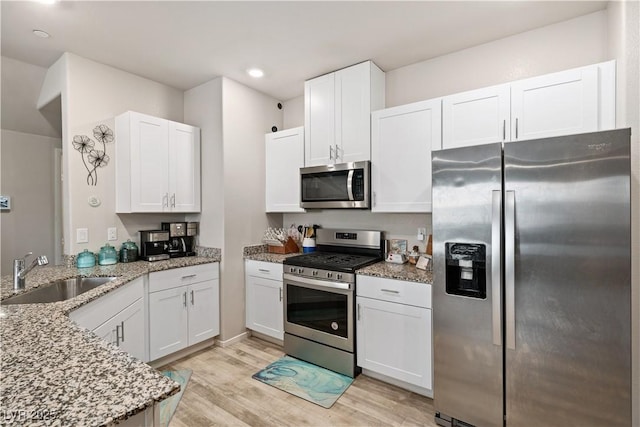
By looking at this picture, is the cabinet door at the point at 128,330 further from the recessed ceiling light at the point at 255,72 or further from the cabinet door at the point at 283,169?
the recessed ceiling light at the point at 255,72

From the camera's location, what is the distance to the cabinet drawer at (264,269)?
299 centimetres

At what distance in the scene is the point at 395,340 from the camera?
7.47 feet

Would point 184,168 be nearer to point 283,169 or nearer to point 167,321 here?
point 283,169

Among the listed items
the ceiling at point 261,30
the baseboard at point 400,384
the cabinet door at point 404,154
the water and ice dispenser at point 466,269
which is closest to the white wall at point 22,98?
the ceiling at point 261,30

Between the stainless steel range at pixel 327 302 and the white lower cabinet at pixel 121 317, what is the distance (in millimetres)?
1215

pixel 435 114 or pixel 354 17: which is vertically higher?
pixel 354 17

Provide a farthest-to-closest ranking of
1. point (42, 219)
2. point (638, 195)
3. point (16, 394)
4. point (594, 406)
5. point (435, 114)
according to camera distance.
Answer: point (42, 219) → point (435, 114) → point (638, 195) → point (594, 406) → point (16, 394)

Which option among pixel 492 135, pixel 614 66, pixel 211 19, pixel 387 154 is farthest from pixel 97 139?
Answer: pixel 614 66

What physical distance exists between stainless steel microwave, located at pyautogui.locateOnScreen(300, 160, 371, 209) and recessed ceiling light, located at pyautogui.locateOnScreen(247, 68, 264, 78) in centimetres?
104

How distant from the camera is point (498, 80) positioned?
2459mm

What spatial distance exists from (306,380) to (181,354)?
128 cm

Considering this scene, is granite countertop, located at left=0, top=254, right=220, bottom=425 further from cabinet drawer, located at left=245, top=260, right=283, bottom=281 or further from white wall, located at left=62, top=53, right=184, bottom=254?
Answer: cabinet drawer, located at left=245, top=260, right=283, bottom=281

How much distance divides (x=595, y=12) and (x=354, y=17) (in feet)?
5.60

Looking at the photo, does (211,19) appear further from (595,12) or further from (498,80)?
(595,12)
